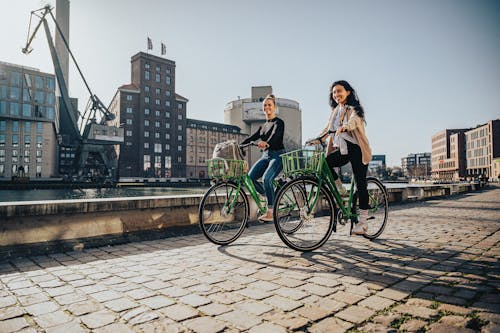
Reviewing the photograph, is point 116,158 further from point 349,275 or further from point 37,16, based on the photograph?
point 349,275

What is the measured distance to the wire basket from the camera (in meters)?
4.44

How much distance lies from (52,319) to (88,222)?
8.64ft

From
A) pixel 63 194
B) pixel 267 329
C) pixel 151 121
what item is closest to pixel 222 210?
pixel 267 329

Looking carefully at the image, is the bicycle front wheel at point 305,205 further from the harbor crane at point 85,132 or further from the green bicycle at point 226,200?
the harbor crane at point 85,132

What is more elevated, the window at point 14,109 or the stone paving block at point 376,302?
the window at point 14,109

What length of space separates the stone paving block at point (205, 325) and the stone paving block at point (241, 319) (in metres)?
0.06

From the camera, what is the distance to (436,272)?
10.1 ft

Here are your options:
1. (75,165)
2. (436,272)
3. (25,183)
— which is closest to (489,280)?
(436,272)

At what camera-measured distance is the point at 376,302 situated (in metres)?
2.33

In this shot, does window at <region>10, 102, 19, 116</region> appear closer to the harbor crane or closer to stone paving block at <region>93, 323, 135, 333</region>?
the harbor crane

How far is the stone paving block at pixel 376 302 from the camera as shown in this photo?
223cm

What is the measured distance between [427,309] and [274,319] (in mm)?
1066

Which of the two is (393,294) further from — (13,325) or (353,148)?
(13,325)

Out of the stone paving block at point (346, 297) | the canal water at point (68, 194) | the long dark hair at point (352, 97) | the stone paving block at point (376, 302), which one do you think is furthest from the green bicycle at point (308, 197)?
the canal water at point (68, 194)
